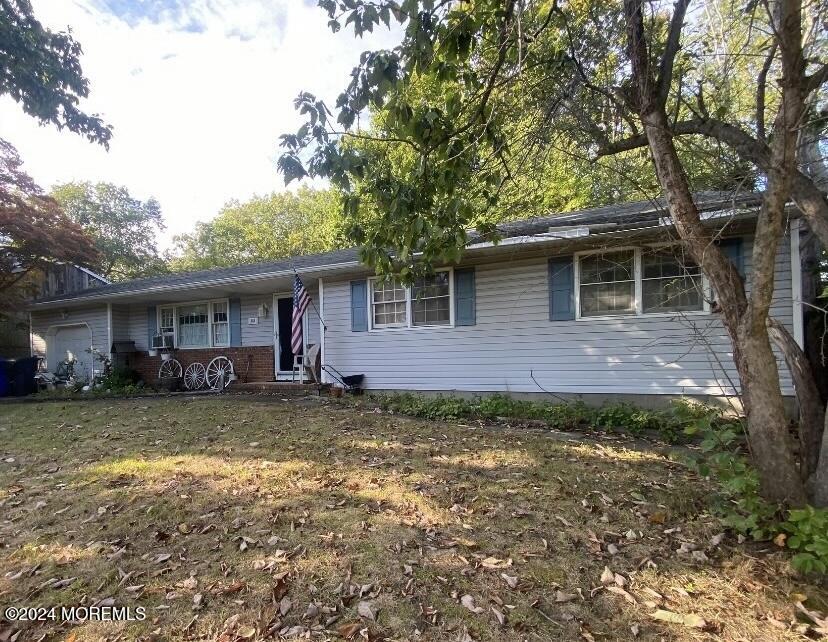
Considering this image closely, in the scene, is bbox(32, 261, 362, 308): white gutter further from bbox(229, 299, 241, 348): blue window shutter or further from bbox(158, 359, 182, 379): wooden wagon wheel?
bbox(158, 359, 182, 379): wooden wagon wheel

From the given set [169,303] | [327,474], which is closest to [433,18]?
[327,474]

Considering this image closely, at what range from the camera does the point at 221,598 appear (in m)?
2.36

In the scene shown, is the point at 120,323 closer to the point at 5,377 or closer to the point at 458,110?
the point at 5,377

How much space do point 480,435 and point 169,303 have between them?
10.9 metres

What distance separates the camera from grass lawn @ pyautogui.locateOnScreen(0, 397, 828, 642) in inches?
86.1

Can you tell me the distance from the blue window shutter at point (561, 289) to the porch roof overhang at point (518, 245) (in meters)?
0.21

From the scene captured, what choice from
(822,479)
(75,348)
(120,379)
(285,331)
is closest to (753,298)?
(822,479)

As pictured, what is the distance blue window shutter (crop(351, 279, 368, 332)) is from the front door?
2.50 meters

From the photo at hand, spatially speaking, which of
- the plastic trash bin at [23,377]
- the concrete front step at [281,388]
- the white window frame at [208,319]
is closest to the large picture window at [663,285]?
the concrete front step at [281,388]

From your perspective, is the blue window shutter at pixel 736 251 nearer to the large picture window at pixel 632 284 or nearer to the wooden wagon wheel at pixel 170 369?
the large picture window at pixel 632 284

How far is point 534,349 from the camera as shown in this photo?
7.75m

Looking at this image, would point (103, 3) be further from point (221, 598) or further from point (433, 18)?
point (221, 598)

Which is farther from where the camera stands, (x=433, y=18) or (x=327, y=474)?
(x=327, y=474)

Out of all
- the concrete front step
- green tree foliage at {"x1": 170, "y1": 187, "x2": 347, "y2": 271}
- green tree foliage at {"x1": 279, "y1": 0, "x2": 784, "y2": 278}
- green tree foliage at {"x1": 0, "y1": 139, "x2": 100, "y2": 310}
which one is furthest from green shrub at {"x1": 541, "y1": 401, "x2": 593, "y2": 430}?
green tree foliage at {"x1": 170, "y1": 187, "x2": 347, "y2": 271}
